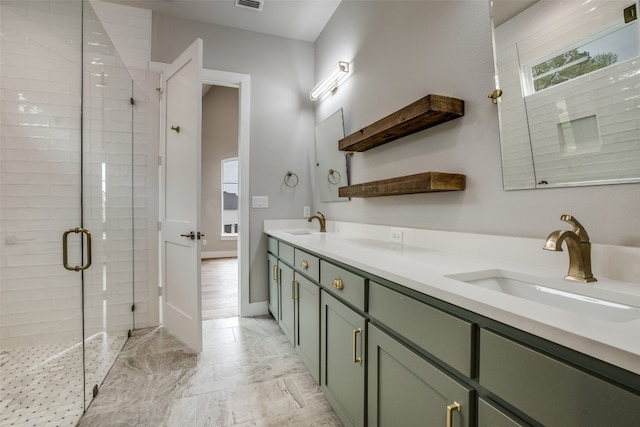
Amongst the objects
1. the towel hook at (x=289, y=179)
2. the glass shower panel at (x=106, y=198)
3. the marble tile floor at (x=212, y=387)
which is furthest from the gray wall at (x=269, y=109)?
the marble tile floor at (x=212, y=387)

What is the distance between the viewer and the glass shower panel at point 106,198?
1951 mm

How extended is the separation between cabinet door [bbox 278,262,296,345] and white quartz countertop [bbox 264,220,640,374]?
0.60m

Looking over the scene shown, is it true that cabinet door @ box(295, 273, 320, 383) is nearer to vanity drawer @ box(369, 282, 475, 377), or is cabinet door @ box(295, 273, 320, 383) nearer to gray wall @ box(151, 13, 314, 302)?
vanity drawer @ box(369, 282, 475, 377)

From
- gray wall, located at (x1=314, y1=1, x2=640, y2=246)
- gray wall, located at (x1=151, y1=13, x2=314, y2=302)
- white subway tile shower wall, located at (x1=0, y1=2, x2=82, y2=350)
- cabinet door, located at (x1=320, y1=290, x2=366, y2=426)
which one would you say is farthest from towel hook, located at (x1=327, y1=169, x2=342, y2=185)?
white subway tile shower wall, located at (x1=0, y1=2, x2=82, y2=350)

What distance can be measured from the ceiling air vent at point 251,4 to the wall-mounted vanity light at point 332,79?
0.85m

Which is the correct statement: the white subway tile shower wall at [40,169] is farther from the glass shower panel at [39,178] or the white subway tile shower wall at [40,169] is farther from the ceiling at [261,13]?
the ceiling at [261,13]

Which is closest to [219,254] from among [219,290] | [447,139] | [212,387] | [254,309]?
[219,290]

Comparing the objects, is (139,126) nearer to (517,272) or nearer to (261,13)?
(261,13)

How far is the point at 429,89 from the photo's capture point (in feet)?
5.35

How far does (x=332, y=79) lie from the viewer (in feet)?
8.63

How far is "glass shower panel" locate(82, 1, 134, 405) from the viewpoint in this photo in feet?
6.40

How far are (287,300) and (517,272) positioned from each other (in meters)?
1.68

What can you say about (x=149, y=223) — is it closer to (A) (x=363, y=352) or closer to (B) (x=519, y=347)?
(A) (x=363, y=352)

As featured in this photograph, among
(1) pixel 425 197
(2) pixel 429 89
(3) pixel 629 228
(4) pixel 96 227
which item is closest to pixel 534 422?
(3) pixel 629 228
